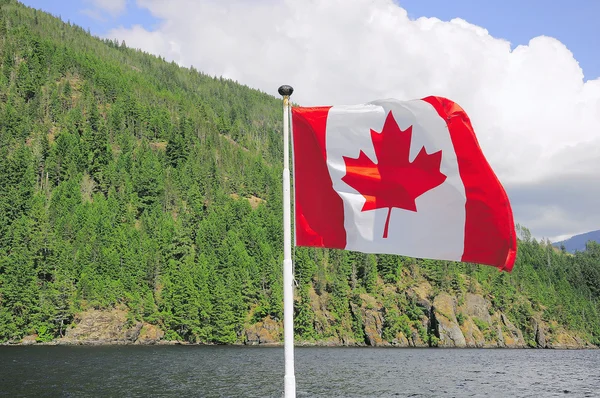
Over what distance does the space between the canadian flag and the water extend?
47451 mm

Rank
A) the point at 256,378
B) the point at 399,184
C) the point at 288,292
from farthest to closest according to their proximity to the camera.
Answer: the point at 256,378 → the point at 399,184 → the point at 288,292

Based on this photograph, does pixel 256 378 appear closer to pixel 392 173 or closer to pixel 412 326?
pixel 392 173

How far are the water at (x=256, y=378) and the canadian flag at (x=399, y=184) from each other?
4745cm

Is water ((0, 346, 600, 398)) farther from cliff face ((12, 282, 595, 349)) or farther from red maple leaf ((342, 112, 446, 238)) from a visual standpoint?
cliff face ((12, 282, 595, 349))

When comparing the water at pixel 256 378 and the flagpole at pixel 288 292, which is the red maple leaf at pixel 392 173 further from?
the water at pixel 256 378

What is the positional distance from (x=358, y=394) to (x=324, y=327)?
116 metres

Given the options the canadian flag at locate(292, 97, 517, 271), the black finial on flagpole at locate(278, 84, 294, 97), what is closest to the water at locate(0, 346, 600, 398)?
the canadian flag at locate(292, 97, 517, 271)

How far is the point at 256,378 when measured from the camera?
7038cm

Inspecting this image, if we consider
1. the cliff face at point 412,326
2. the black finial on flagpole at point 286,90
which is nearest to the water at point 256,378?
the black finial on flagpole at point 286,90

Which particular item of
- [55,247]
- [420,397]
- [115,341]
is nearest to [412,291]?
[115,341]

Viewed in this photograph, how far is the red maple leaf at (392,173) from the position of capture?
40.0 feet

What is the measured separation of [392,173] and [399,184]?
29cm

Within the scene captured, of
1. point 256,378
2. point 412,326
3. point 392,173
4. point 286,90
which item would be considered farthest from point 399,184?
point 412,326

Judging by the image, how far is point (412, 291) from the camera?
189625 mm
